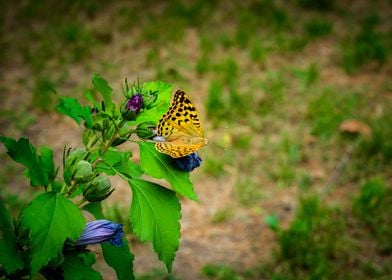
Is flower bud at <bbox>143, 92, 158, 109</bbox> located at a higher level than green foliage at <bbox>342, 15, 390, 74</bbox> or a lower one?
lower

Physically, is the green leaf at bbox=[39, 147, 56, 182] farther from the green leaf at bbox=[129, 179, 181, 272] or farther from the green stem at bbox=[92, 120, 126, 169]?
the green leaf at bbox=[129, 179, 181, 272]

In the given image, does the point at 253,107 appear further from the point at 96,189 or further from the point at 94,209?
the point at 96,189

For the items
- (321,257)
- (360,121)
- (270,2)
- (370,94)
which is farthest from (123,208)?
(270,2)

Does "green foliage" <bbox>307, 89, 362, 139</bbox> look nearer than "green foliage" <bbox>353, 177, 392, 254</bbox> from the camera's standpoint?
No

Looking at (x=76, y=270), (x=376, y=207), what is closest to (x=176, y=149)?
(x=76, y=270)

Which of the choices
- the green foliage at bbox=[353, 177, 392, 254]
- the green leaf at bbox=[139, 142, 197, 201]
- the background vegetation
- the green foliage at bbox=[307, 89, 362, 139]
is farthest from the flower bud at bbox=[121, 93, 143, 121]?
the green foliage at bbox=[307, 89, 362, 139]

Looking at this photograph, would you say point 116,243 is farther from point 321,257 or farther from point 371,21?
point 371,21
